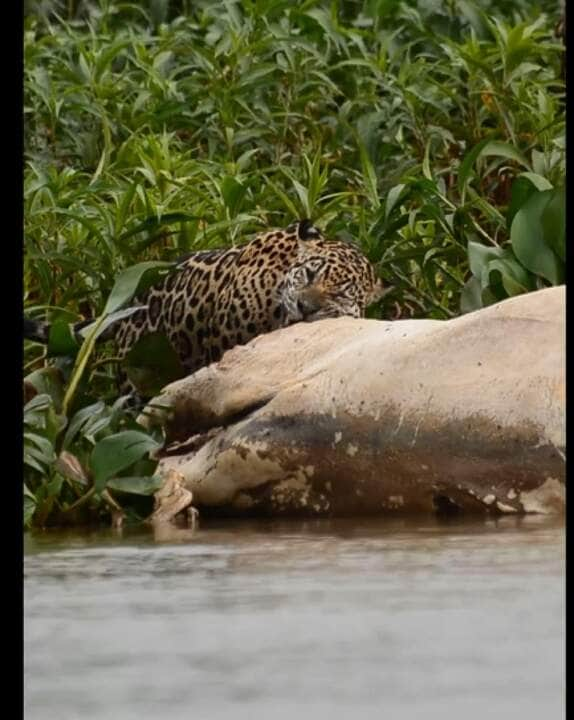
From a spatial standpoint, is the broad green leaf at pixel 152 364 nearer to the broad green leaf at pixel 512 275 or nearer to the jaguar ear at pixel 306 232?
the jaguar ear at pixel 306 232

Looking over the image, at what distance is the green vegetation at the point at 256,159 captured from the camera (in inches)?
315

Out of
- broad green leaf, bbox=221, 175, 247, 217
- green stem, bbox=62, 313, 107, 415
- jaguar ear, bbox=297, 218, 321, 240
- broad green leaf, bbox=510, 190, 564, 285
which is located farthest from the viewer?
broad green leaf, bbox=221, 175, 247, 217

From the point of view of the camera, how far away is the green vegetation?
26.2 feet

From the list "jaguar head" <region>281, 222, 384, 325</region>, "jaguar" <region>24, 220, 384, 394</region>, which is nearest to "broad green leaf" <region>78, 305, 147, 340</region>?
"jaguar" <region>24, 220, 384, 394</region>

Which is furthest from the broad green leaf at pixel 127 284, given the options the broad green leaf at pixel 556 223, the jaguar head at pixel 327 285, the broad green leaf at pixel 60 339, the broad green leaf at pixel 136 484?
the broad green leaf at pixel 556 223

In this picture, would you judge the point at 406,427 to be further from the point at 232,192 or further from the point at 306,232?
the point at 232,192

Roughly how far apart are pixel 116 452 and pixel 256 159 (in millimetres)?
4472

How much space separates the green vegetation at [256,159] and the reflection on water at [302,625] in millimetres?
1048

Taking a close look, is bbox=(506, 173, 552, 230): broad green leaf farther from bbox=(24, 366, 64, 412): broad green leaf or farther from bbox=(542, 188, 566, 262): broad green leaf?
bbox=(24, 366, 64, 412): broad green leaf

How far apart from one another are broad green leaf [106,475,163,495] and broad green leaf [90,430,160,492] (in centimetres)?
5

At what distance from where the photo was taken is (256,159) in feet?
37.7

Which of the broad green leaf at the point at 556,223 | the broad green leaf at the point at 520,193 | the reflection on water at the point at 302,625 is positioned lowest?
the reflection on water at the point at 302,625

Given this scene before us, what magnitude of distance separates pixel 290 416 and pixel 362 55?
5.22 meters
